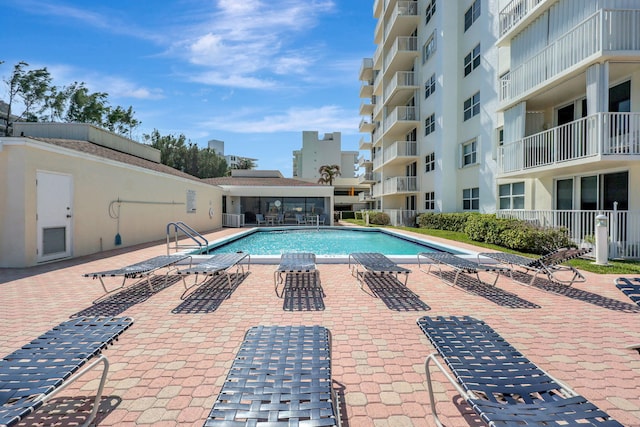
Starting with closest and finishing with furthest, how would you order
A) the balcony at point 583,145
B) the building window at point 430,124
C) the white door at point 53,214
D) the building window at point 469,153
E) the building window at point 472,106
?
the white door at point 53,214 < the balcony at point 583,145 < the building window at point 472,106 < the building window at point 469,153 < the building window at point 430,124

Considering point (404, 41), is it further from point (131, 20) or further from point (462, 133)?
point (131, 20)

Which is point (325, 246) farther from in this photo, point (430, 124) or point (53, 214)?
point (430, 124)

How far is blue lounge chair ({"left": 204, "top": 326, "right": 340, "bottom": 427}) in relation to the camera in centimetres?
199

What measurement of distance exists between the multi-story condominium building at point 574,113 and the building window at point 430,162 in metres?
6.95

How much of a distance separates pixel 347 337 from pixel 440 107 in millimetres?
19195

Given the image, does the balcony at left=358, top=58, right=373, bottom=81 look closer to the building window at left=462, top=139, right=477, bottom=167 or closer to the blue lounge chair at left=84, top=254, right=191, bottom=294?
the building window at left=462, top=139, right=477, bottom=167

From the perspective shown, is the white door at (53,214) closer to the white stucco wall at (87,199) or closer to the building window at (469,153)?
the white stucco wall at (87,199)

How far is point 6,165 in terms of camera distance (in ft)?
27.2

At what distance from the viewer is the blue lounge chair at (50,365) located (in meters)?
2.16

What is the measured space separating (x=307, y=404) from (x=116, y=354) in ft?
8.88

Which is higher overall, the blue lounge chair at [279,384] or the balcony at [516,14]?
the balcony at [516,14]

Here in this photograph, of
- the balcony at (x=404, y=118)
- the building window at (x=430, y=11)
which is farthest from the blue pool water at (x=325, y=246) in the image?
the building window at (x=430, y=11)

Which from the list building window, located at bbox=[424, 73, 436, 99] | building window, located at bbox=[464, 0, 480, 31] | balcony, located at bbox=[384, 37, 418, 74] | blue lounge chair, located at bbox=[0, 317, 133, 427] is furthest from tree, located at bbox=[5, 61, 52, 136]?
blue lounge chair, located at bbox=[0, 317, 133, 427]

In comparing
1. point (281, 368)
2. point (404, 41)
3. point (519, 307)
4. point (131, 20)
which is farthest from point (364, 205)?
point (281, 368)
